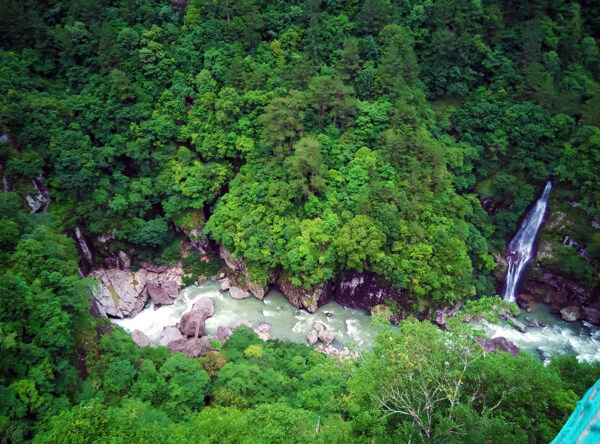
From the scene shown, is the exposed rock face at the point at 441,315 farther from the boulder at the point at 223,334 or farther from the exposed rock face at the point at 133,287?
the exposed rock face at the point at 133,287

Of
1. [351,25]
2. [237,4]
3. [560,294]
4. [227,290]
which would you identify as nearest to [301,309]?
[227,290]

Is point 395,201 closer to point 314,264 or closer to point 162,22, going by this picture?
point 314,264

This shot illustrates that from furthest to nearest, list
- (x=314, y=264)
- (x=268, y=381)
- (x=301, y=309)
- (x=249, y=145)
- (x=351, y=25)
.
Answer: (x=351, y=25)
(x=249, y=145)
(x=301, y=309)
(x=314, y=264)
(x=268, y=381)

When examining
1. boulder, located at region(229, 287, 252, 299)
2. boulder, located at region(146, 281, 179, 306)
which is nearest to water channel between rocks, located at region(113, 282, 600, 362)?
boulder, located at region(229, 287, 252, 299)

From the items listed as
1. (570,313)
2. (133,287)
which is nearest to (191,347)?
(133,287)

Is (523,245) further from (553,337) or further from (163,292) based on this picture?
(163,292)

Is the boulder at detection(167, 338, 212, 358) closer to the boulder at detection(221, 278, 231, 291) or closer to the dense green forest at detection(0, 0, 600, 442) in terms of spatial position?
the dense green forest at detection(0, 0, 600, 442)
